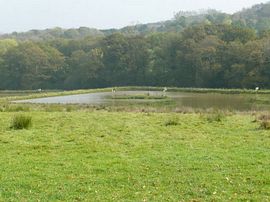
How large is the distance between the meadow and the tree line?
195ft

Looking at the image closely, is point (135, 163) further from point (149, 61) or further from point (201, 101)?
point (149, 61)

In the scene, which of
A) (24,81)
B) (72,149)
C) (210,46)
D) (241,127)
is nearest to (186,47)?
(210,46)

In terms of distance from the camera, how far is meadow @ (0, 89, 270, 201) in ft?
31.5

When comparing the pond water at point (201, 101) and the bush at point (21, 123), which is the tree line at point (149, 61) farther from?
the bush at point (21, 123)

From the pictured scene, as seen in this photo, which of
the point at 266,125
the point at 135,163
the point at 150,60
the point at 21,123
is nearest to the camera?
the point at 135,163

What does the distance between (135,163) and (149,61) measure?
88185 mm

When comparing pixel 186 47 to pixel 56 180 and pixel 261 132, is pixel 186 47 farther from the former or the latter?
pixel 56 180

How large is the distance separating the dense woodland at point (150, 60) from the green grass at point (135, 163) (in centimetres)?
5959

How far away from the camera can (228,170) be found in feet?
37.5

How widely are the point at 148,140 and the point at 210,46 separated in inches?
2749

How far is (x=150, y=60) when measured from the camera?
99.8 metres

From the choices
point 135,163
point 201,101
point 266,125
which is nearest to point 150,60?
point 201,101

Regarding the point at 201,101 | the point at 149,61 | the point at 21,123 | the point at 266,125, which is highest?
the point at 149,61

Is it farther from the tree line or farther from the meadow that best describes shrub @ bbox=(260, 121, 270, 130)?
the tree line
